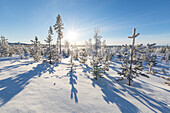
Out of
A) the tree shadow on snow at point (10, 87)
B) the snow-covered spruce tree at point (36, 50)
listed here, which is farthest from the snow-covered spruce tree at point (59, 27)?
the tree shadow on snow at point (10, 87)

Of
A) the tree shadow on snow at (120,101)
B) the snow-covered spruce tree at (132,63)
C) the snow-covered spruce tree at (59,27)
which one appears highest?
the snow-covered spruce tree at (59,27)

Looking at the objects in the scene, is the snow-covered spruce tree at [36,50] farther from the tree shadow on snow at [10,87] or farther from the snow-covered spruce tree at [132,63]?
the snow-covered spruce tree at [132,63]

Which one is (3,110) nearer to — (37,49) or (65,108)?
(65,108)

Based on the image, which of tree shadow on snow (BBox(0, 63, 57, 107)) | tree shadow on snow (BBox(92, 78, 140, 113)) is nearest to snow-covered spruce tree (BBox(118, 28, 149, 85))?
tree shadow on snow (BBox(92, 78, 140, 113))

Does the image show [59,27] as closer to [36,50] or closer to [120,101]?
[36,50]

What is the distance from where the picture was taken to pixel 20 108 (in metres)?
3.57

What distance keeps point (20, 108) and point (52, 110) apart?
147cm

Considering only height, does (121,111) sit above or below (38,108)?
below

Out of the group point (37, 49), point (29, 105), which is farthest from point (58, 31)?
point (29, 105)

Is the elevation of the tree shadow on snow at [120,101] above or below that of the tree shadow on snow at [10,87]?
below

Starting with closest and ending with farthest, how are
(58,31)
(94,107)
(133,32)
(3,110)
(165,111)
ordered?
(3,110) → (94,107) → (165,111) → (133,32) → (58,31)

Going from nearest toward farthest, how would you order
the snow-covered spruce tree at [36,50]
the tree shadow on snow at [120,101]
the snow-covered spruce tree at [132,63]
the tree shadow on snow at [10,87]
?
the tree shadow on snow at [10,87] → the tree shadow on snow at [120,101] → the snow-covered spruce tree at [132,63] → the snow-covered spruce tree at [36,50]

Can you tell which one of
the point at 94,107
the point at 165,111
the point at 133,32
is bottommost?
the point at 165,111

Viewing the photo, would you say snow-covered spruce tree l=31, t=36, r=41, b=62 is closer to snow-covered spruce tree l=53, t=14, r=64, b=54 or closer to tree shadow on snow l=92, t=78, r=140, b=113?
snow-covered spruce tree l=53, t=14, r=64, b=54
